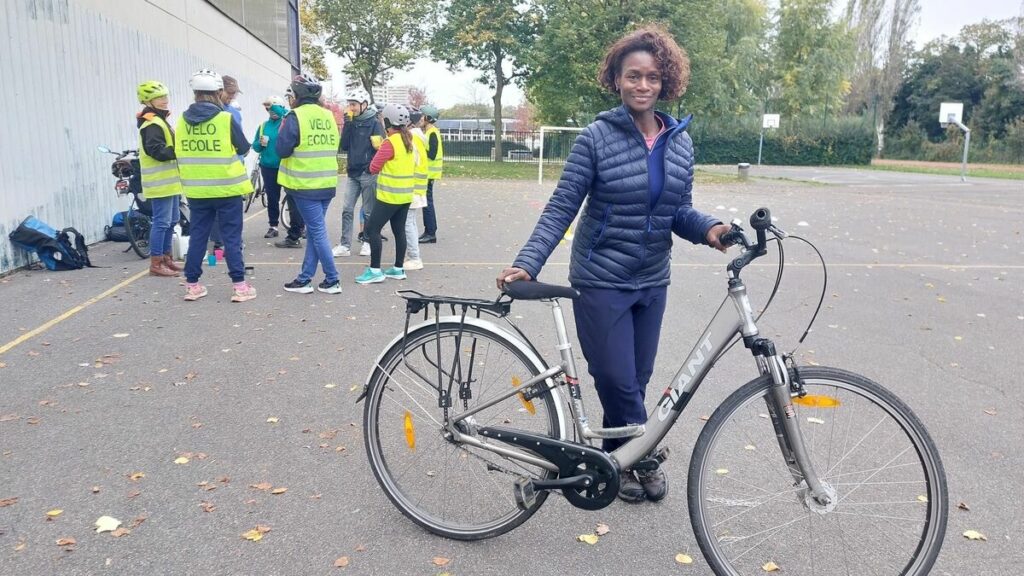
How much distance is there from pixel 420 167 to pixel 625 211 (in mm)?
5625

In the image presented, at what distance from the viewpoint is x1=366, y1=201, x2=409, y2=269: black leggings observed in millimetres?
8266

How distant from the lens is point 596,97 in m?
35.7

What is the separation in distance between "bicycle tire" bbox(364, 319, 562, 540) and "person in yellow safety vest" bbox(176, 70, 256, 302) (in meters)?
4.42

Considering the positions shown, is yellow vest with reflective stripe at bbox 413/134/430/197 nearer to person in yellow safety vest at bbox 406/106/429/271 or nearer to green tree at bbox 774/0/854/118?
person in yellow safety vest at bbox 406/106/429/271

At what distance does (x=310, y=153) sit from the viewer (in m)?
7.46

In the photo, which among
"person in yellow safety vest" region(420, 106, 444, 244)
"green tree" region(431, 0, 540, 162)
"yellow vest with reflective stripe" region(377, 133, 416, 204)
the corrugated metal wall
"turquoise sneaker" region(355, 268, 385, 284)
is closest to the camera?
"yellow vest with reflective stripe" region(377, 133, 416, 204)

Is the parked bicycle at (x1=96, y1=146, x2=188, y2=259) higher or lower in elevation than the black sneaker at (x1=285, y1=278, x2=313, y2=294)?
higher

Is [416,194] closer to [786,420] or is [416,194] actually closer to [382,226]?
[382,226]

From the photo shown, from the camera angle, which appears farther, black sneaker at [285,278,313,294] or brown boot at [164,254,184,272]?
brown boot at [164,254,184,272]

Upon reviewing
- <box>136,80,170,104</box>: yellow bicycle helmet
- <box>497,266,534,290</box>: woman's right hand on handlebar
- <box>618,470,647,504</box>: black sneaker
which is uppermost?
<box>136,80,170,104</box>: yellow bicycle helmet

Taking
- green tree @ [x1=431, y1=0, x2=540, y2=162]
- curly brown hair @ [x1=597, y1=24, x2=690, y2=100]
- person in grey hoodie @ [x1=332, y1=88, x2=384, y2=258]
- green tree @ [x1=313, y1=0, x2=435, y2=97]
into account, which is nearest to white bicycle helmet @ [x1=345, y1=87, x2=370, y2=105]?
person in grey hoodie @ [x1=332, y1=88, x2=384, y2=258]

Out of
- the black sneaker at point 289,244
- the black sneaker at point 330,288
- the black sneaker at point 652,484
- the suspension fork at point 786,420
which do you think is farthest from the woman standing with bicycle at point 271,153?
the suspension fork at point 786,420

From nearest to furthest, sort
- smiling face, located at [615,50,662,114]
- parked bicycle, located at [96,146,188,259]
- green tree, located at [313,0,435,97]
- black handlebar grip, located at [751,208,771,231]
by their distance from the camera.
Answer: black handlebar grip, located at [751,208,771,231] < smiling face, located at [615,50,662,114] < parked bicycle, located at [96,146,188,259] < green tree, located at [313,0,435,97]

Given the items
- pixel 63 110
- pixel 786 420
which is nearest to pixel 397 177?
pixel 63 110
